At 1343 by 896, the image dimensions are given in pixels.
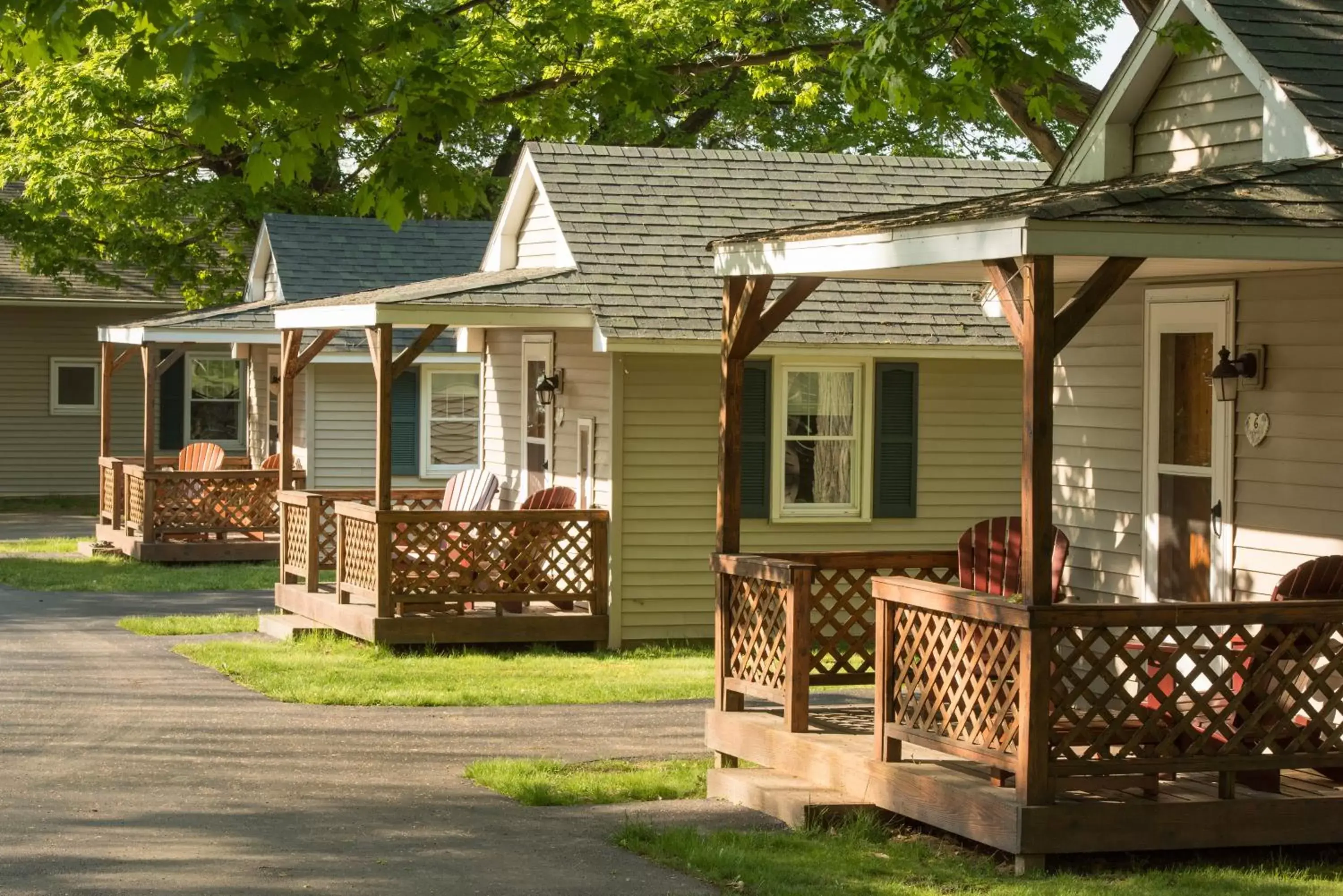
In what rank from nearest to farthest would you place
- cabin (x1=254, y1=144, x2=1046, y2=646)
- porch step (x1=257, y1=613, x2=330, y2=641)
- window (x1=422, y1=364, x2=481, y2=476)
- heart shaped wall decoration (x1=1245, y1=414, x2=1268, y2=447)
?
heart shaped wall decoration (x1=1245, y1=414, x2=1268, y2=447)
cabin (x1=254, y1=144, x2=1046, y2=646)
porch step (x1=257, y1=613, x2=330, y2=641)
window (x1=422, y1=364, x2=481, y2=476)

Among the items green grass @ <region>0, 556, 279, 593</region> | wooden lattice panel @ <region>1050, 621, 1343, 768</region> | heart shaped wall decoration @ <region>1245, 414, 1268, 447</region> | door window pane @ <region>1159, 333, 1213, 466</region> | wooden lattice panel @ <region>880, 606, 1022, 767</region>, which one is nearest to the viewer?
wooden lattice panel @ <region>1050, 621, 1343, 768</region>

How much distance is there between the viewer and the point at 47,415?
3341 cm

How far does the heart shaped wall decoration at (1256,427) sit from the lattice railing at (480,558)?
7.24 m

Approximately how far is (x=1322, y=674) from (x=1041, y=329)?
208cm

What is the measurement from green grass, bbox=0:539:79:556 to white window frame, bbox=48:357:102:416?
7.22 m

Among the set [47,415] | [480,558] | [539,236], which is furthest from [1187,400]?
[47,415]

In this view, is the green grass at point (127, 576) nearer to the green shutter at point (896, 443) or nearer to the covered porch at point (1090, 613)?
the green shutter at point (896, 443)

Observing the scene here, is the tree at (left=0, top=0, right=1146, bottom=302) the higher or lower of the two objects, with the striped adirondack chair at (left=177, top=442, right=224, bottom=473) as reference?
higher

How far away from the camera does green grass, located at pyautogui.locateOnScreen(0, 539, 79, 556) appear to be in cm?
2506

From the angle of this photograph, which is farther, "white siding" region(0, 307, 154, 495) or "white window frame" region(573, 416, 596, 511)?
"white siding" region(0, 307, 154, 495)

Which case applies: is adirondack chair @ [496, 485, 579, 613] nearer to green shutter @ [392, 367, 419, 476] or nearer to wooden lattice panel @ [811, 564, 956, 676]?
wooden lattice panel @ [811, 564, 956, 676]

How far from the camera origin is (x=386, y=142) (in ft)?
37.9

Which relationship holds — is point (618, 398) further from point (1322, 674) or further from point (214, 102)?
point (1322, 674)

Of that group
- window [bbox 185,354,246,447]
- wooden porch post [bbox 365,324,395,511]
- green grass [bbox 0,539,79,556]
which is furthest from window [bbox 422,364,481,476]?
window [bbox 185,354,246,447]
